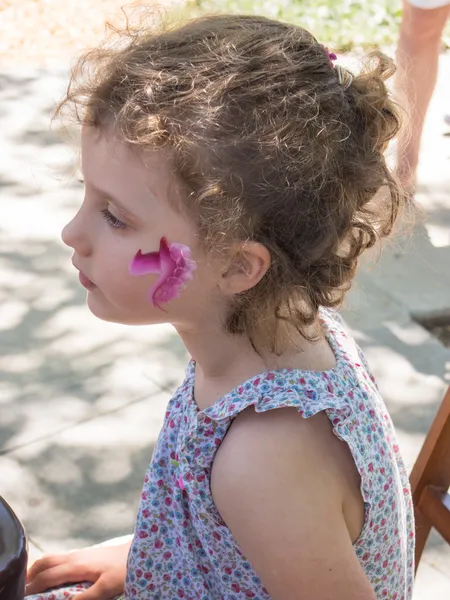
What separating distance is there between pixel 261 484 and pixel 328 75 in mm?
679

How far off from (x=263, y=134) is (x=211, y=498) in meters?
0.60

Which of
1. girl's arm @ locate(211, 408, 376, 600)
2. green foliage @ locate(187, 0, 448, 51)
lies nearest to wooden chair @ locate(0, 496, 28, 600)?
girl's arm @ locate(211, 408, 376, 600)

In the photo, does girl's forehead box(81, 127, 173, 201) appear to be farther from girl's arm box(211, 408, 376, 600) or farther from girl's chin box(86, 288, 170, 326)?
girl's arm box(211, 408, 376, 600)

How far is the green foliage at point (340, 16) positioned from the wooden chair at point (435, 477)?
4.95 meters

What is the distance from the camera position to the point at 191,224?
152 centimetres

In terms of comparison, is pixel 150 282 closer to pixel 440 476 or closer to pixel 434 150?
pixel 440 476

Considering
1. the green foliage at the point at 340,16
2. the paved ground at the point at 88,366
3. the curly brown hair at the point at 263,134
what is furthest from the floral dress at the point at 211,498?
the green foliage at the point at 340,16

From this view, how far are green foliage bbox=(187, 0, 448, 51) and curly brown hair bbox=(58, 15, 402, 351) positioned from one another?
5.00m

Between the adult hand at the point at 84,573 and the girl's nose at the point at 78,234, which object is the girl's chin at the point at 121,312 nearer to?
the girl's nose at the point at 78,234

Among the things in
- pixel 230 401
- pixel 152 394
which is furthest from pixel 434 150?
pixel 230 401

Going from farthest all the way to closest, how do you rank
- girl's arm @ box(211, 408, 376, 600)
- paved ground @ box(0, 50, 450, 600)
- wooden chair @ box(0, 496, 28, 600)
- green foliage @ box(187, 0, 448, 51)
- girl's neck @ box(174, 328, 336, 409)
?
green foliage @ box(187, 0, 448, 51)
paved ground @ box(0, 50, 450, 600)
girl's neck @ box(174, 328, 336, 409)
girl's arm @ box(211, 408, 376, 600)
wooden chair @ box(0, 496, 28, 600)

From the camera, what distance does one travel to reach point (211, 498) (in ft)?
5.19

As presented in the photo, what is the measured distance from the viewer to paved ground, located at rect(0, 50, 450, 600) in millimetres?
2877

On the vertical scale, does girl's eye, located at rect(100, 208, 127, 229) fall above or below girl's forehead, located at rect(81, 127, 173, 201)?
below
